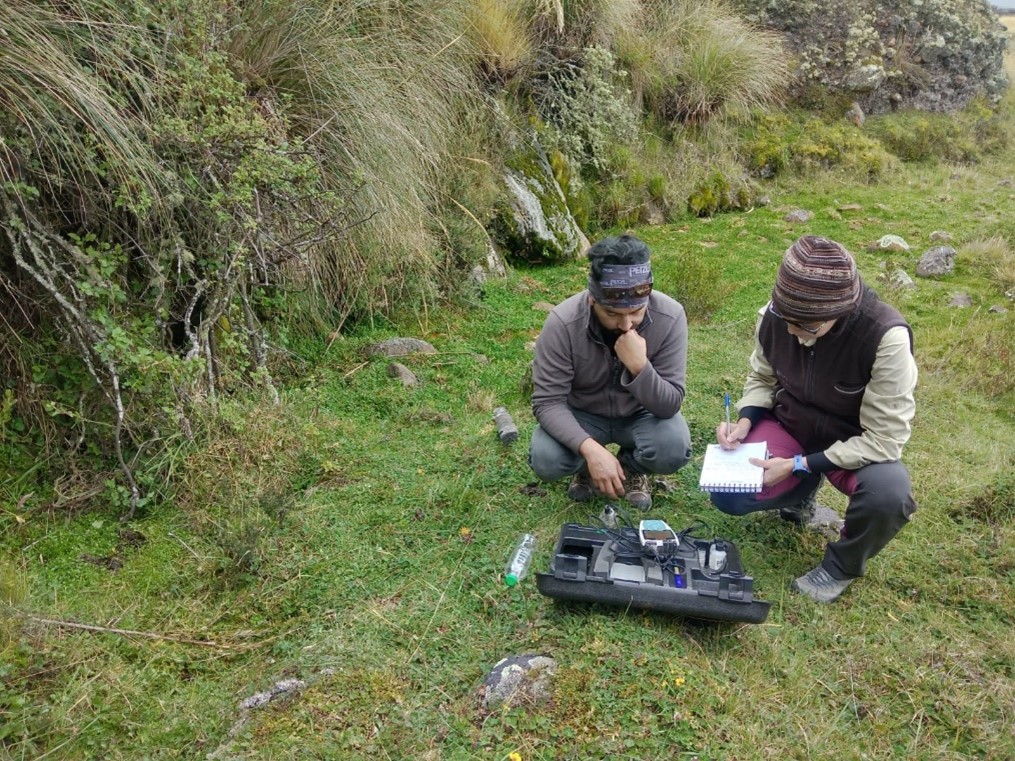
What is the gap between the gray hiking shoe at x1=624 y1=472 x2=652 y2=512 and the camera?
355 centimetres

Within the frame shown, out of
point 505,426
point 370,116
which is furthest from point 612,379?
point 370,116

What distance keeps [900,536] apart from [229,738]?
277 centimetres

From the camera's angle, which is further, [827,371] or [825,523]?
[825,523]

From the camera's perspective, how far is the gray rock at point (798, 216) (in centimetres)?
872

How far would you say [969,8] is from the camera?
42.4 feet

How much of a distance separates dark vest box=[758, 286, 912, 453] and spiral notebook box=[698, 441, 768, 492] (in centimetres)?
19

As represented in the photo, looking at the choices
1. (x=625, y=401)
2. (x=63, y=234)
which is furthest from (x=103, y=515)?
(x=625, y=401)

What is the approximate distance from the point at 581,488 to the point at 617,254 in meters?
1.20

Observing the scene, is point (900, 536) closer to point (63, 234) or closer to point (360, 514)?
point (360, 514)

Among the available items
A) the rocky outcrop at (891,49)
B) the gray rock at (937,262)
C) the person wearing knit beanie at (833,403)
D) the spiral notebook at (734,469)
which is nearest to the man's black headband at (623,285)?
the person wearing knit beanie at (833,403)

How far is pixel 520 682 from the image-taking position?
244 centimetres

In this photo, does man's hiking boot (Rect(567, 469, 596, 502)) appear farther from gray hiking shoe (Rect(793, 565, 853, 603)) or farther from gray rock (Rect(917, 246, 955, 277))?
gray rock (Rect(917, 246, 955, 277))

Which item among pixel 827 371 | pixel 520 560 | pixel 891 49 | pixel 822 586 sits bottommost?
pixel 822 586

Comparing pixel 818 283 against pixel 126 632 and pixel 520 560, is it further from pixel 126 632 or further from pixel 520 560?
pixel 126 632
